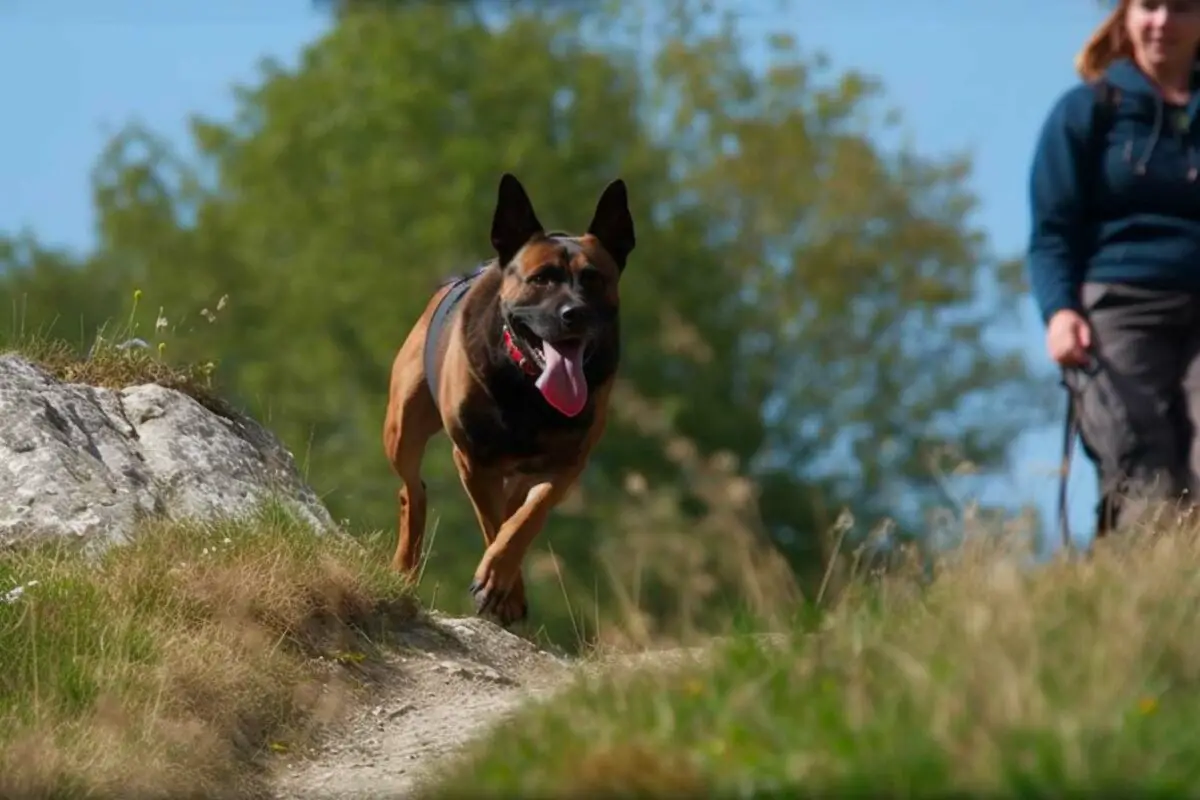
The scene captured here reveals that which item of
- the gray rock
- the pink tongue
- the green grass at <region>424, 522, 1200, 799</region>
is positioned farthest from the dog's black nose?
the green grass at <region>424, 522, 1200, 799</region>

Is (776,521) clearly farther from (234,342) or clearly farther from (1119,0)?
(1119,0)

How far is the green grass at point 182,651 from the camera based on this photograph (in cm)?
669

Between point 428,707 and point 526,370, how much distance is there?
6.40 ft

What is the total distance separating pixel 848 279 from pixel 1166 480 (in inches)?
1092

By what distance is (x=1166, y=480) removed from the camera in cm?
654

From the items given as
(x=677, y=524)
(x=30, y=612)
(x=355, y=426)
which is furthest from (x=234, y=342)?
(x=677, y=524)

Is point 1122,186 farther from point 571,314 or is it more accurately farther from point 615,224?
point 615,224

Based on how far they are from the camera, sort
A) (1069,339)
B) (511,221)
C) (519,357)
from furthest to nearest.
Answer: (511,221), (519,357), (1069,339)

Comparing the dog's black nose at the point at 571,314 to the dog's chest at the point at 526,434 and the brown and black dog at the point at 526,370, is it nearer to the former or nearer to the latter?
the brown and black dog at the point at 526,370

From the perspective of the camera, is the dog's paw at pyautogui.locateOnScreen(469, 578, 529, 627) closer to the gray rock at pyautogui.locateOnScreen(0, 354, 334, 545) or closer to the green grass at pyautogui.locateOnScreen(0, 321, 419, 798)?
the green grass at pyautogui.locateOnScreen(0, 321, 419, 798)

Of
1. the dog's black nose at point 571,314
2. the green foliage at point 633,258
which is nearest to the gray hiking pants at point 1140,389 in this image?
the dog's black nose at point 571,314

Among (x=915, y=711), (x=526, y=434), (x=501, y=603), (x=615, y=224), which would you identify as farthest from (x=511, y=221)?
(x=915, y=711)

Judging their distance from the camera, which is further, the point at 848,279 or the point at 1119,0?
the point at 848,279

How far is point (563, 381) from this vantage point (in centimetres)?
952
